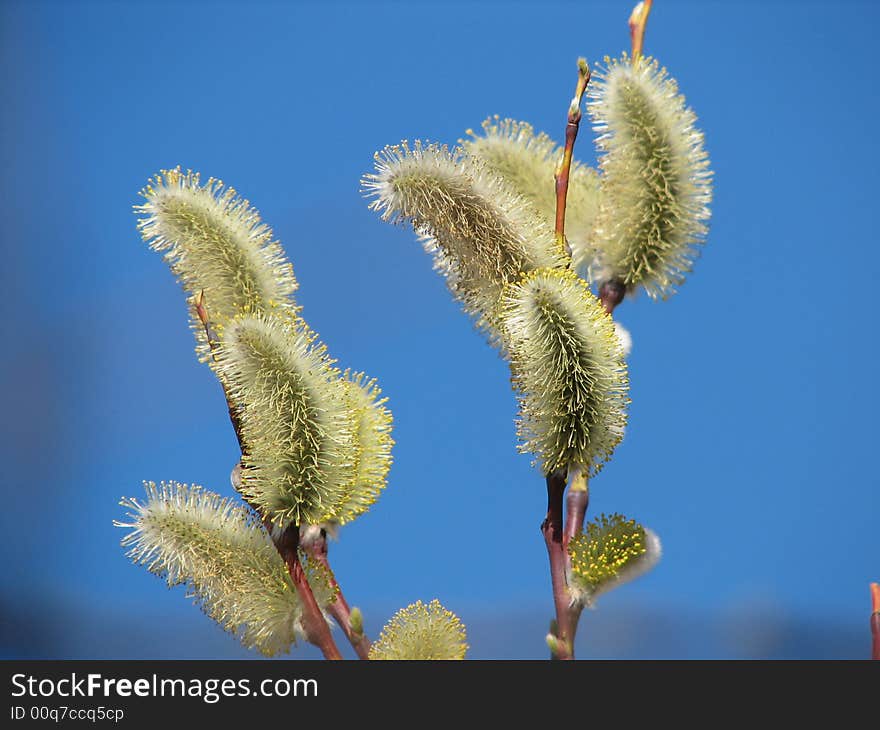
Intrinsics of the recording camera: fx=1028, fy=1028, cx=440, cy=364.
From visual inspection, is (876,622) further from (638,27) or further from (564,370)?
(638,27)

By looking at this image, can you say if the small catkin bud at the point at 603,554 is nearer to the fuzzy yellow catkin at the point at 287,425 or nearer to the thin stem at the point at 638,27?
the fuzzy yellow catkin at the point at 287,425

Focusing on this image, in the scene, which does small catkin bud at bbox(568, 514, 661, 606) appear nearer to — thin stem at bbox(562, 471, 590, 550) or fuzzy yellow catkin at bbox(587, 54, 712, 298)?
thin stem at bbox(562, 471, 590, 550)

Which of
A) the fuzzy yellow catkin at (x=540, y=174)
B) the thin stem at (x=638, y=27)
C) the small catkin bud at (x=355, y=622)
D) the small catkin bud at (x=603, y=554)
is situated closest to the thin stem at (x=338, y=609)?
the small catkin bud at (x=355, y=622)

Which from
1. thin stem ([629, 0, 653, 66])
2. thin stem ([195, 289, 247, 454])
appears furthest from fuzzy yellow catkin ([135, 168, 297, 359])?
thin stem ([629, 0, 653, 66])

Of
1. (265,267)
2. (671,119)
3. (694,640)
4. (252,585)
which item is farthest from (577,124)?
(694,640)

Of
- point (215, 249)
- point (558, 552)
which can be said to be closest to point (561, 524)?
point (558, 552)
